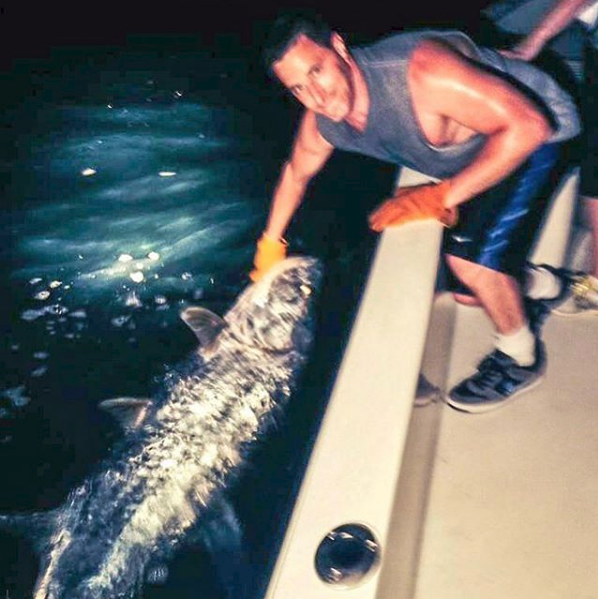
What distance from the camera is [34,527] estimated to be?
8.10ft

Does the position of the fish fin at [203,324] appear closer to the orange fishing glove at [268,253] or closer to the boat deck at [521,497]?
the orange fishing glove at [268,253]

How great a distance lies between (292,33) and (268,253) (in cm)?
113

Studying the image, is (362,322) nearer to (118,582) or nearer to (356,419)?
(356,419)

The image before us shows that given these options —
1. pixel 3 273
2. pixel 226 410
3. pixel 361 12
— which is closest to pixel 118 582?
pixel 226 410

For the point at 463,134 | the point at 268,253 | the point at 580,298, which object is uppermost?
the point at 463,134

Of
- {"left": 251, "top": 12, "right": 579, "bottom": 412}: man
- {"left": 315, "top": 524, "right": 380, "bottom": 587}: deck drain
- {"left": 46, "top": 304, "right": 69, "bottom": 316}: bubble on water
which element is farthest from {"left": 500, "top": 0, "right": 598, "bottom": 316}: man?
{"left": 46, "top": 304, "right": 69, "bottom": 316}: bubble on water

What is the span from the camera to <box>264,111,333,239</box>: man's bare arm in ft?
7.13

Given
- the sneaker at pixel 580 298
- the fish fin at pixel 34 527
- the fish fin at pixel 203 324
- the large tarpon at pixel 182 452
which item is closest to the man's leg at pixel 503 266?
the sneaker at pixel 580 298

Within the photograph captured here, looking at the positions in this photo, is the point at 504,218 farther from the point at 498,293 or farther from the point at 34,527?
the point at 34,527

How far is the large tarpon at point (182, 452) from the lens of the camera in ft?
7.71

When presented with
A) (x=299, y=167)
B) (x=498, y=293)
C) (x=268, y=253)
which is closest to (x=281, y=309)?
(x=268, y=253)

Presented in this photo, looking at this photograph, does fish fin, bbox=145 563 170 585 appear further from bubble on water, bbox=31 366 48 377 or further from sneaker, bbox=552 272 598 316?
sneaker, bbox=552 272 598 316

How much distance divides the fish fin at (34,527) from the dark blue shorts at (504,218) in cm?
204

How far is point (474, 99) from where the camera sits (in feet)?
5.09
